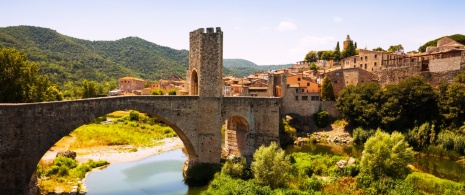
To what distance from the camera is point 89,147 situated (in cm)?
3394

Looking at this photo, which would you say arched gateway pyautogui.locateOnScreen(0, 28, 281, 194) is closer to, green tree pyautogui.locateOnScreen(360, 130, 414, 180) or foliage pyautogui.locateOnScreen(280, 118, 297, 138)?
green tree pyautogui.locateOnScreen(360, 130, 414, 180)

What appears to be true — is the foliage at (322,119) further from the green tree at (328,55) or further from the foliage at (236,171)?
the green tree at (328,55)

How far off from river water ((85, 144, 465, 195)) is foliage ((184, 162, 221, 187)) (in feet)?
2.19

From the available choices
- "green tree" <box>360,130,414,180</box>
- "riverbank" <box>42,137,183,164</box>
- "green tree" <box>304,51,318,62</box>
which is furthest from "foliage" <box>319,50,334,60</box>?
"green tree" <box>360,130,414,180</box>

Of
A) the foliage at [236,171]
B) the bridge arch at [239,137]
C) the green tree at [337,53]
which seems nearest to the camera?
the foliage at [236,171]

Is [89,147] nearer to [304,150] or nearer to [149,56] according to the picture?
[304,150]

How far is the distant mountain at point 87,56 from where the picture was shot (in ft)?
311

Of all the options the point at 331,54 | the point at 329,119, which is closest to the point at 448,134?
the point at 329,119

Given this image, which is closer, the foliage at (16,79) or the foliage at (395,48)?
the foliage at (16,79)

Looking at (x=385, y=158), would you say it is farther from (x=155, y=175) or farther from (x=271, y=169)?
(x=155, y=175)

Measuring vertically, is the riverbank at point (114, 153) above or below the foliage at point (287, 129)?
below

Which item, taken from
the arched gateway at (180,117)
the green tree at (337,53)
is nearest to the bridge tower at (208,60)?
the arched gateway at (180,117)

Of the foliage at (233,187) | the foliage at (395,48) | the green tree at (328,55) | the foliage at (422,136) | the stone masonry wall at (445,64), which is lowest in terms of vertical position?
the foliage at (233,187)

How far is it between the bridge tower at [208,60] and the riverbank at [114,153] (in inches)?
464
